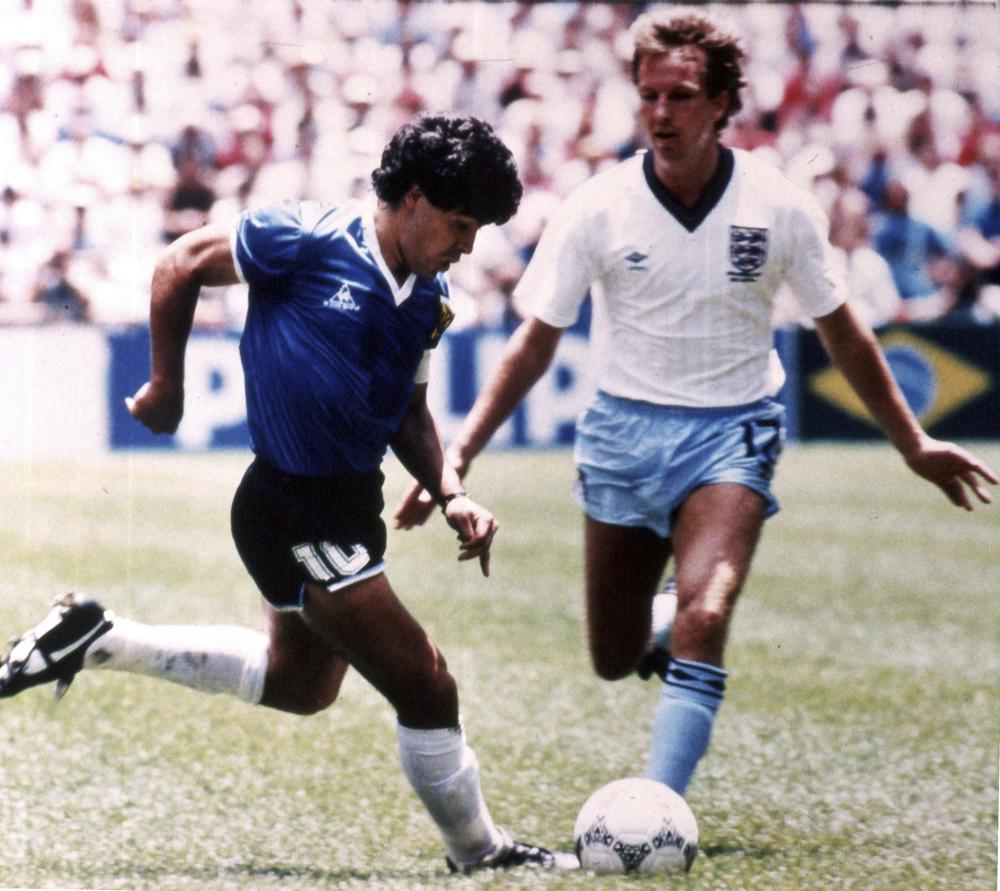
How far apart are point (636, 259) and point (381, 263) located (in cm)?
77

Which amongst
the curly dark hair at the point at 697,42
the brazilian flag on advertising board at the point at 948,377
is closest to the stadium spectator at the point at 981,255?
the brazilian flag on advertising board at the point at 948,377

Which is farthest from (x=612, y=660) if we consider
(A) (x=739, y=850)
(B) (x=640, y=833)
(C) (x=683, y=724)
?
(B) (x=640, y=833)

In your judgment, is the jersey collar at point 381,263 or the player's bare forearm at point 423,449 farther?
the player's bare forearm at point 423,449

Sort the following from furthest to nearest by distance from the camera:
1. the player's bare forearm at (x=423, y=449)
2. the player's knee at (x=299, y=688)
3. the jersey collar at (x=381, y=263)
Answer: the player's knee at (x=299, y=688) < the player's bare forearm at (x=423, y=449) < the jersey collar at (x=381, y=263)

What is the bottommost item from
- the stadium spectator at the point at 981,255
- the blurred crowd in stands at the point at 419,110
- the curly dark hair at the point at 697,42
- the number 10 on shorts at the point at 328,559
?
the stadium spectator at the point at 981,255

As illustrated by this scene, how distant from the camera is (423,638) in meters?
3.04

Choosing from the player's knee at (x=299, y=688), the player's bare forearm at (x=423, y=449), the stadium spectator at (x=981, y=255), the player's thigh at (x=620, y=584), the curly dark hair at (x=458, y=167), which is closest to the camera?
the curly dark hair at (x=458, y=167)

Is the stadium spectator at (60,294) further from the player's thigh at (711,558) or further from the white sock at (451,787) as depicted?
the white sock at (451,787)

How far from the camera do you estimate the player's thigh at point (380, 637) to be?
9.80 ft

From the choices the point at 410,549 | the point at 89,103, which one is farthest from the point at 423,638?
the point at 89,103

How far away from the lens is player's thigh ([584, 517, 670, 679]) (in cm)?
381

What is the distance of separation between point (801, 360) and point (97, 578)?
265 inches

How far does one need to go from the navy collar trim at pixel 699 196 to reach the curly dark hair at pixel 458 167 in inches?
27.5

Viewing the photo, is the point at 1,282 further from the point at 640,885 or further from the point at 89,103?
the point at 640,885
